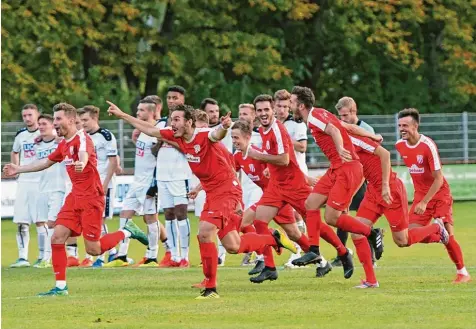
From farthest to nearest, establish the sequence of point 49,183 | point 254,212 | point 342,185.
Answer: point 49,183 < point 254,212 < point 342,185

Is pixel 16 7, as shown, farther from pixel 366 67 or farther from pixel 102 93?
pixel 366 67

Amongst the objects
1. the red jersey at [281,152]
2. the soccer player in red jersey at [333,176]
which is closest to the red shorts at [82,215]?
the red jersey at [281,152]

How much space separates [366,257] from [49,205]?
631 centimetres

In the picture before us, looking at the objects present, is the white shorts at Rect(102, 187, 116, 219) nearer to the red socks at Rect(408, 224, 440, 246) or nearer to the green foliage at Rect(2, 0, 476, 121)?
the red socks at Rect(408, 224, 440, 246)

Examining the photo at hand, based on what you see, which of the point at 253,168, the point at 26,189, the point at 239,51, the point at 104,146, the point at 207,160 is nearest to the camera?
the point at 207,160

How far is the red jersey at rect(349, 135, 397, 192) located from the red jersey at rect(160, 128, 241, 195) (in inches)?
72.8

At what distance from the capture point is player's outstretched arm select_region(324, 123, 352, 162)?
13953 millimetres

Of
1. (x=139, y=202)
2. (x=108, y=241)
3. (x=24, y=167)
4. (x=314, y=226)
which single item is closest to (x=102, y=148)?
(x=139, y=202)

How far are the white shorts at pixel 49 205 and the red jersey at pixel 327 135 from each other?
552cm

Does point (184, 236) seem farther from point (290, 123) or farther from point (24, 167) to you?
point (24, 167)

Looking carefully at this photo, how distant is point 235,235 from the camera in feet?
45.7

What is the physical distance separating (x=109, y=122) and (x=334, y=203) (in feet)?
64.6

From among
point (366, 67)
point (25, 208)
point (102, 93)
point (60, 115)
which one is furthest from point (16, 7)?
point (60, 115)

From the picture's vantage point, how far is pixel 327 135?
14.5 m
